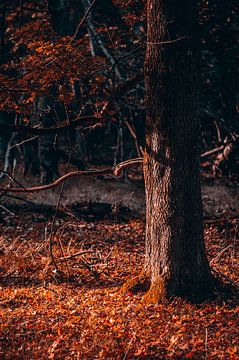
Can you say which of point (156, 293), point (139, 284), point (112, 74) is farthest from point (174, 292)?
point (112, 74)

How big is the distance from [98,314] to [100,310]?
0.14 meters

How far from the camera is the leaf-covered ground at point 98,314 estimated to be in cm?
620

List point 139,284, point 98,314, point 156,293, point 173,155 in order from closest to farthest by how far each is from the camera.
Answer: point 173,155
point 98,314
point 156,293
point 139,284

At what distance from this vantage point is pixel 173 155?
22.9ft

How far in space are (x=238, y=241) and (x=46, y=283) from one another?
476cm

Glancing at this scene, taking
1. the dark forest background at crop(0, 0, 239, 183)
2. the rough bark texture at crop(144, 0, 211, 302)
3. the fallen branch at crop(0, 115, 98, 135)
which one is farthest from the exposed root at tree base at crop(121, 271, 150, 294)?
the dark forest background at crop(0, 0, 239, 183)

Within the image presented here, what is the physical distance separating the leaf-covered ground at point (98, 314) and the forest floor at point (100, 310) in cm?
1

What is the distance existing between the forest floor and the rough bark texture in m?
0.54

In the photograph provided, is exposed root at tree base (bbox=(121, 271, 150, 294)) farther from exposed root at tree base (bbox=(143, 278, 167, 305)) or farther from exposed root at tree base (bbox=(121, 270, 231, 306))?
exposed root at tree base (bbox=(143, 278, 167, 305))

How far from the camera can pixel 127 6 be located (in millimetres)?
10938

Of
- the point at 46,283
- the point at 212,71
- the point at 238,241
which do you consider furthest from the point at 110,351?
the point at 212,71

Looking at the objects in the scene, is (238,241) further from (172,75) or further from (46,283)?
(172,75)

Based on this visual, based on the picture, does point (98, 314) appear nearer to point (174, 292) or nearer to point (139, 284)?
point (139, 284)

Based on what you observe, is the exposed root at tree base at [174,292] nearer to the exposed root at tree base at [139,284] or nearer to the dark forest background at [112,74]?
→ the exposed root at tree base at [139,284]
